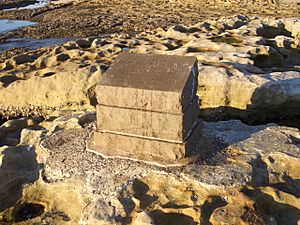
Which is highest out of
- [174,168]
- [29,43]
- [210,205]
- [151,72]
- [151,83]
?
[151,72]

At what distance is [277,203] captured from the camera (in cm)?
706

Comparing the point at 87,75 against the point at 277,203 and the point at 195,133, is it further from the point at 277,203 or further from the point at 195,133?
the point at 277,203

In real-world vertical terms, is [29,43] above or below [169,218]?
below

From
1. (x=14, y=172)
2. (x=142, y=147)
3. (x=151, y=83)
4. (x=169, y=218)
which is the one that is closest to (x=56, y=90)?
(x=14, y=172)

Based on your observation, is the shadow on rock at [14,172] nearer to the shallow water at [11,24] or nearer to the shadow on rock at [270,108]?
the shadow on rock at [270,108]

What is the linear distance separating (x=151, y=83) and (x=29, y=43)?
23517 mm

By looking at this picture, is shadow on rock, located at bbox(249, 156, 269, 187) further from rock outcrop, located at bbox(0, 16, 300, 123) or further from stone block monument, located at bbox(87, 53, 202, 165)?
rock outcrop, located at bbox(0, 16, 300, 123)

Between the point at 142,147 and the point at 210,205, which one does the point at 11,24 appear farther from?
the point at 210,205

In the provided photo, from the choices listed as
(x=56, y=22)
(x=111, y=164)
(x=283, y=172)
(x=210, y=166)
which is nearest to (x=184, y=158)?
(x=210, y=166)

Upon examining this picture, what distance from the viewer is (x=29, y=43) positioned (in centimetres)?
2881

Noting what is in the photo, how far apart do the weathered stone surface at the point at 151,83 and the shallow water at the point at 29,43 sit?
20.9 meters

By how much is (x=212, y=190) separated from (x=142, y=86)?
2489mm

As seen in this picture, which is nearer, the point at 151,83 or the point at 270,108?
the point at 151,83

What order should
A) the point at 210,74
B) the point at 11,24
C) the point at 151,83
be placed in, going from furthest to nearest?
the point at 11,24 < the point at 210,74 < the point at 151,83
